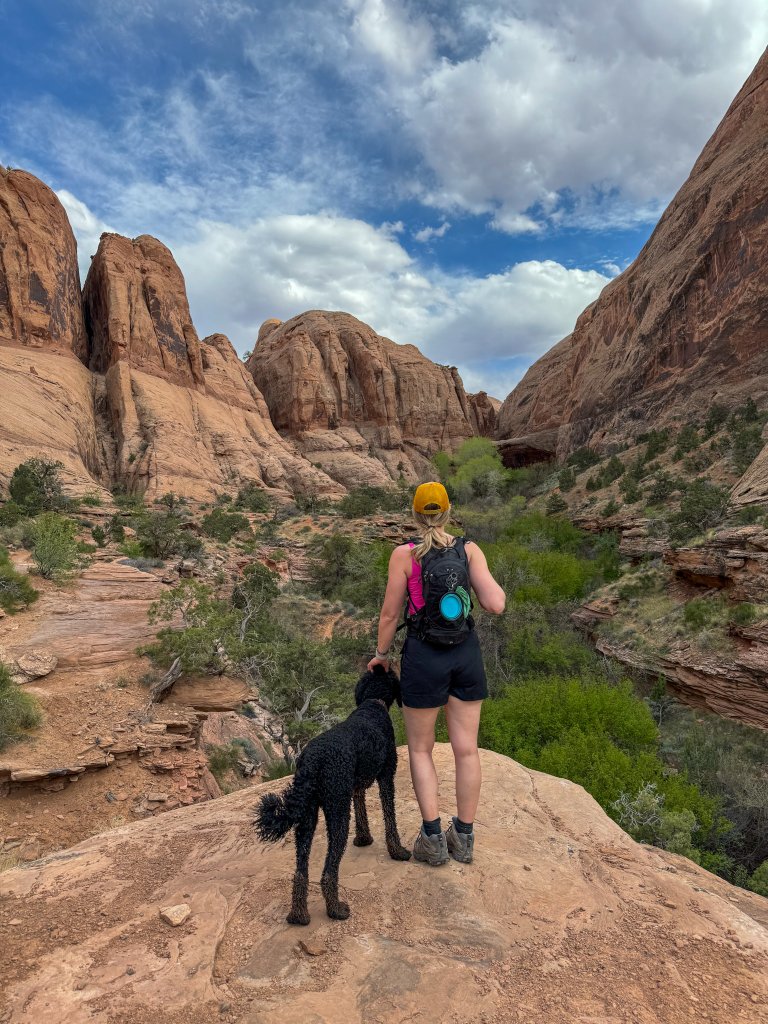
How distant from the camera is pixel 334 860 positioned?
2391mm

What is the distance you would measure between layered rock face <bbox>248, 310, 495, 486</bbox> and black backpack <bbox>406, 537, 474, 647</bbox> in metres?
45.6

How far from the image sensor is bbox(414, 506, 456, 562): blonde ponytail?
2.84 meters

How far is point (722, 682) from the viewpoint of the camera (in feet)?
38.0

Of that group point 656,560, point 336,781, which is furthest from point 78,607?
point 656,560

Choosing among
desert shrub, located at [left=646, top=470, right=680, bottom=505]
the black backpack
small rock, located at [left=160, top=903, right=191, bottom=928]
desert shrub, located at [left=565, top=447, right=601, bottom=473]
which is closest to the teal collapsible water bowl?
the black backpack

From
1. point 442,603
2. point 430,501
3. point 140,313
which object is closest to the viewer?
point 442,603

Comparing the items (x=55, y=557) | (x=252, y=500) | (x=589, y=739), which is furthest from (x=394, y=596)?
(x=252, y=500)

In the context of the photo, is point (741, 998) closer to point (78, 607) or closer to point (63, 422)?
point (78, 607)

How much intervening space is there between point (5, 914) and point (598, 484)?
3049 cm

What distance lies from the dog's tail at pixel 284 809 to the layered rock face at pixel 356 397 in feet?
151

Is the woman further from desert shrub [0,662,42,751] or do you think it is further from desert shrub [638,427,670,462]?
desert shrub [638,427,670,462]

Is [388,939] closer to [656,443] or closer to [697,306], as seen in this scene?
[656,443]

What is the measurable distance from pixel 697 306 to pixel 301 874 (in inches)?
1450

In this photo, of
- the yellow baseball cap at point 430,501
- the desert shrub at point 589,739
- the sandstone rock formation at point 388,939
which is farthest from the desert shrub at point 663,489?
the yellow baseball cap at point 430,501
